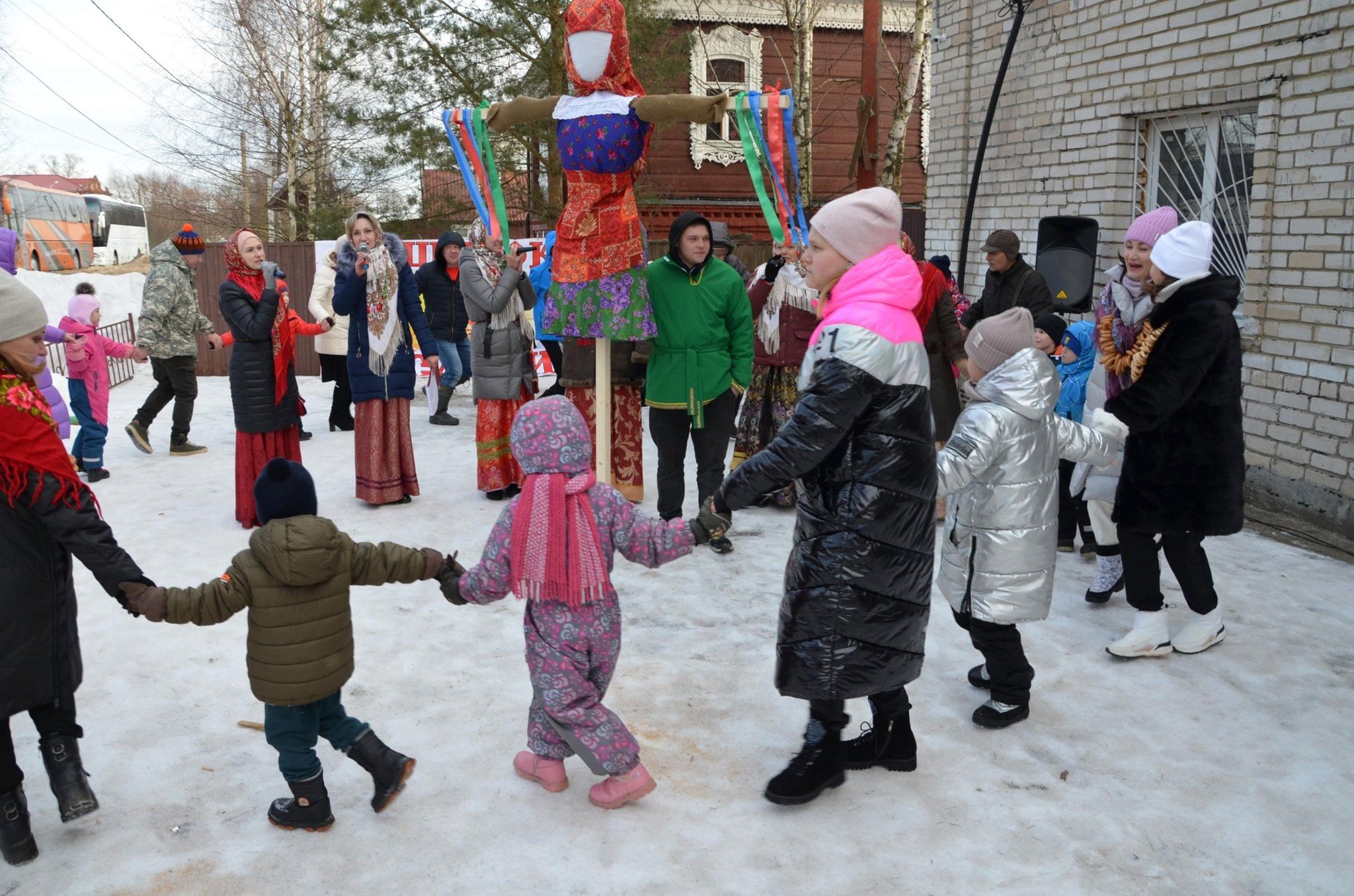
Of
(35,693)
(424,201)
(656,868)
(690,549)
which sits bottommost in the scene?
(656,868)

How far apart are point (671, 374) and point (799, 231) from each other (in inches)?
42.7

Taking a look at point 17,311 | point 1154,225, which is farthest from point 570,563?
point 1154,225

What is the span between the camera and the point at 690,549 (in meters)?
2.93

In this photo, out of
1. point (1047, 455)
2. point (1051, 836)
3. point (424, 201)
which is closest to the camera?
point (1051, 836)

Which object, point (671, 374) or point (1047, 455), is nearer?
point (1047, 455)

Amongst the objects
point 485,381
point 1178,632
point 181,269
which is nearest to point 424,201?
point 181,269

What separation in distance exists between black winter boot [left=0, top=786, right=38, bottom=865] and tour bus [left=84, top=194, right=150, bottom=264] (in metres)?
36.7

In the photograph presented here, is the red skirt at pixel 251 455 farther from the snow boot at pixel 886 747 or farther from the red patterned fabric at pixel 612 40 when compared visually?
the snow boot at pixel 886 747

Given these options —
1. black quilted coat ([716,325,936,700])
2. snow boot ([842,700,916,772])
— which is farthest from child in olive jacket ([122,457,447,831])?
snow boot ([842,700,916,772])

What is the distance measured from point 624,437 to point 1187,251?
376 centimetres

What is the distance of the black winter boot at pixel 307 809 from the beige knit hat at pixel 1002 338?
2.63 metres

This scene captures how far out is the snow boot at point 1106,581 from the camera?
4.87 m

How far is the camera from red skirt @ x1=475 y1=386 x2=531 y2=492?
22.1 feet

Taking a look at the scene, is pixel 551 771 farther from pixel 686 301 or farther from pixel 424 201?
pixel 424 201
